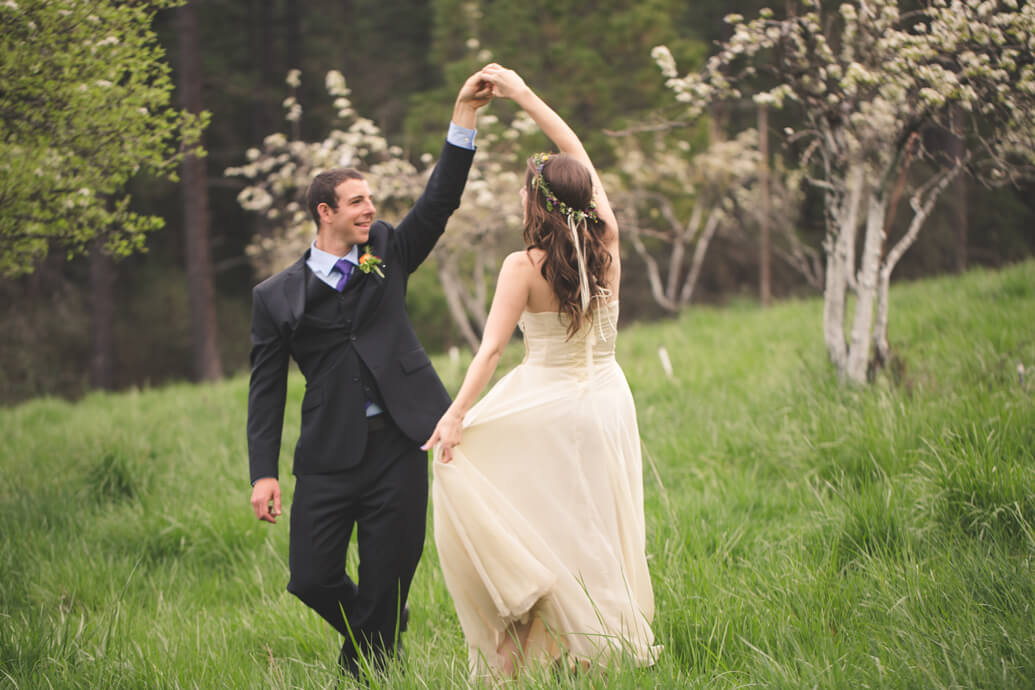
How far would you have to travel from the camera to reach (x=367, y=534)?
3.22 meters

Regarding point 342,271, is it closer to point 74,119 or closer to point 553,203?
point 553,203

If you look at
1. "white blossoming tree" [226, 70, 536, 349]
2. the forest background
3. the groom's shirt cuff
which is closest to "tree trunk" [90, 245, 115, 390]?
the forest background

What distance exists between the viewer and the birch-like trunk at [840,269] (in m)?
6.02

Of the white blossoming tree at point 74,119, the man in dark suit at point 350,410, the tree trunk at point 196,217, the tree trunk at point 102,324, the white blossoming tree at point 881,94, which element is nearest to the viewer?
the man in dark suit at point 350,410

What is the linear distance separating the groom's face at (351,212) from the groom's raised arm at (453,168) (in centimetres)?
22

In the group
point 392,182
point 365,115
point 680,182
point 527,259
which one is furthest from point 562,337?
point 365,115

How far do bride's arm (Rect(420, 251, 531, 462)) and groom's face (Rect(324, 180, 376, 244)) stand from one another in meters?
0.74

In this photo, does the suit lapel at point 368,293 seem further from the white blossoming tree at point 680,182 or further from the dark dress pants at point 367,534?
the white blossoming tree at point 680,182

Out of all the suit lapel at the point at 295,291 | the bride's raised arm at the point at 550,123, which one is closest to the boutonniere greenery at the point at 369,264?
the suit lapel at the point at 295,291

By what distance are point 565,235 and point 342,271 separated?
3.34 feet

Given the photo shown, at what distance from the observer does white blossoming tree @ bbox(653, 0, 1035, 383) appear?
188 inches

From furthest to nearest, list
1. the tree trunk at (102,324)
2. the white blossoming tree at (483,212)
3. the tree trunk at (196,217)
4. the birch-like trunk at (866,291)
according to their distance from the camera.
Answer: the tree trunk at (102,324) → the tree trunk at (196,217) → the white blossoming tree at (483,212) → the birch-like trunk at (866,291)

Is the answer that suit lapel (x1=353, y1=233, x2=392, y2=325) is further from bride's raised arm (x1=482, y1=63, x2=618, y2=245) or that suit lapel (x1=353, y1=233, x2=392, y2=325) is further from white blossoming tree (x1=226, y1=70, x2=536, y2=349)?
white blossoming tree (x1=226, y1=70, x2=536, y2=349)

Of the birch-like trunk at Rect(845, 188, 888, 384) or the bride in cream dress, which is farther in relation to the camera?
the birch-like trunk at Rect(845, 188, 888, 384)
